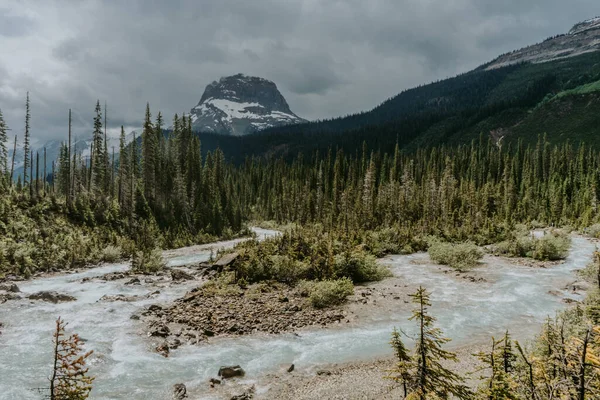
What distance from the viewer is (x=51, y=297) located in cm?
1955

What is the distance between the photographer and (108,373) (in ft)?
38.5

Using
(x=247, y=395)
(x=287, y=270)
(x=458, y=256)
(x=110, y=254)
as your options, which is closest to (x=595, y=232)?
(x=458, y=256)

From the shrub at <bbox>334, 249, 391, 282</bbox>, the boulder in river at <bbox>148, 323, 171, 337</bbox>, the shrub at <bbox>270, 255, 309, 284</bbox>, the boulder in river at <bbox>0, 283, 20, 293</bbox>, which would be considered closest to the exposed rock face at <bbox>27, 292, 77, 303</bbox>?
the boulder in river at <bbox>0, 283, 20, 293</bbox>

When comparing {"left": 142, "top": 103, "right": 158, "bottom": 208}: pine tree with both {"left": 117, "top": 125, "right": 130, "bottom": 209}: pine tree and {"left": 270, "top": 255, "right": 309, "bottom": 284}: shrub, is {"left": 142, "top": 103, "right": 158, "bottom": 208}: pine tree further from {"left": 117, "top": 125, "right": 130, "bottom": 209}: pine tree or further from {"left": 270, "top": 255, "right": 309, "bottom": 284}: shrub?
{"left": 270, "top": 255, "right": 309, "bottom": 284}: shrub

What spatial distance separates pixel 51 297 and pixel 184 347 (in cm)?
1121

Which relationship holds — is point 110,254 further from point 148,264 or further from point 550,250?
point 550,250

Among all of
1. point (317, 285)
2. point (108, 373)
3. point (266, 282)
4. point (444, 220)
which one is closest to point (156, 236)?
point (266, 282)

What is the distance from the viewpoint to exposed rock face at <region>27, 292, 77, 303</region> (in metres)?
19.4

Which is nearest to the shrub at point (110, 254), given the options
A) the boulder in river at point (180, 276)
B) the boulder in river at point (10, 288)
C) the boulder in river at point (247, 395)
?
the boulder in river at point (180, 276)

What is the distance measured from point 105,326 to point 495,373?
16621 mm

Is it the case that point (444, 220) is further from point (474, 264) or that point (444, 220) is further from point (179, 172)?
point (179, 172)

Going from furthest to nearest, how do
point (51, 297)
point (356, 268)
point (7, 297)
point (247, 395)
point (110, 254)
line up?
1. point (110, 254)
2. point (356, 268)
3. point (51, 297)
4. point (7, 297)
5. point (247, 395)

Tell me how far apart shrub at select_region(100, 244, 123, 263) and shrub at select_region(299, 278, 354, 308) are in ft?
75.5

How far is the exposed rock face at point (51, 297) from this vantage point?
19422 millimetres
